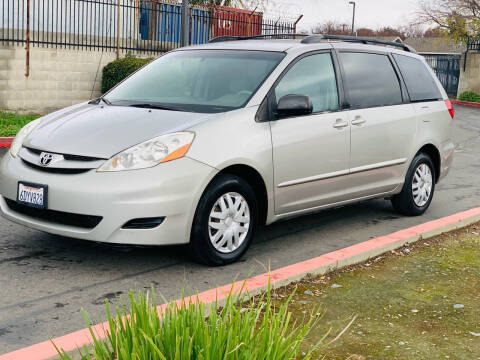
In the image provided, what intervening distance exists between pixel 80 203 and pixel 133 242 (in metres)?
0.46

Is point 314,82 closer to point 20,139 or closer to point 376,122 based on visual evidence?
point 376,122

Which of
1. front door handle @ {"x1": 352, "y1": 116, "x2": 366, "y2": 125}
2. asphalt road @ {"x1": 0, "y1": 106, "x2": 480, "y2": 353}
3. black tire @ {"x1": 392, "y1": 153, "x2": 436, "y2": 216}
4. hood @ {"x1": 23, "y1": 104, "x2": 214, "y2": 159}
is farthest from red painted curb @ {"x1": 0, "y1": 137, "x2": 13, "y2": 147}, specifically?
front door handle @ {"x1": 352, "y1": 116, "x2": 366, "y2": 125}

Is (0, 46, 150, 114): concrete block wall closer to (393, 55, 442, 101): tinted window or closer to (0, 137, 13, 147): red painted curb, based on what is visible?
(0, 137, 13, 147): red painted curb

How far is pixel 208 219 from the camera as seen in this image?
215 inches

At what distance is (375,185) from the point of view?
7.18 meters

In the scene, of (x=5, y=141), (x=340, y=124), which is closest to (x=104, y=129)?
(x=340, y=124)

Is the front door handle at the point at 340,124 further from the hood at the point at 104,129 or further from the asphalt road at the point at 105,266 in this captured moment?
the hood at the point at 104,129

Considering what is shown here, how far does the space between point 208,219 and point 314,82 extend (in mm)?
1838

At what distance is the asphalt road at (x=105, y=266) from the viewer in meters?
4.52

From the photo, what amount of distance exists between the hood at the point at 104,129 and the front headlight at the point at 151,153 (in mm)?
55

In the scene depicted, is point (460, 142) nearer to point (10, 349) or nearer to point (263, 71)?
point (263, 71)

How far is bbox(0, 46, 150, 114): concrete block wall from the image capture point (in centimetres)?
1638

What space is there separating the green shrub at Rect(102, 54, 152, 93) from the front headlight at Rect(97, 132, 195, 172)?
1285 cm

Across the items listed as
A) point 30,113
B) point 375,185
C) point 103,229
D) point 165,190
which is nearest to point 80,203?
point 103,229
